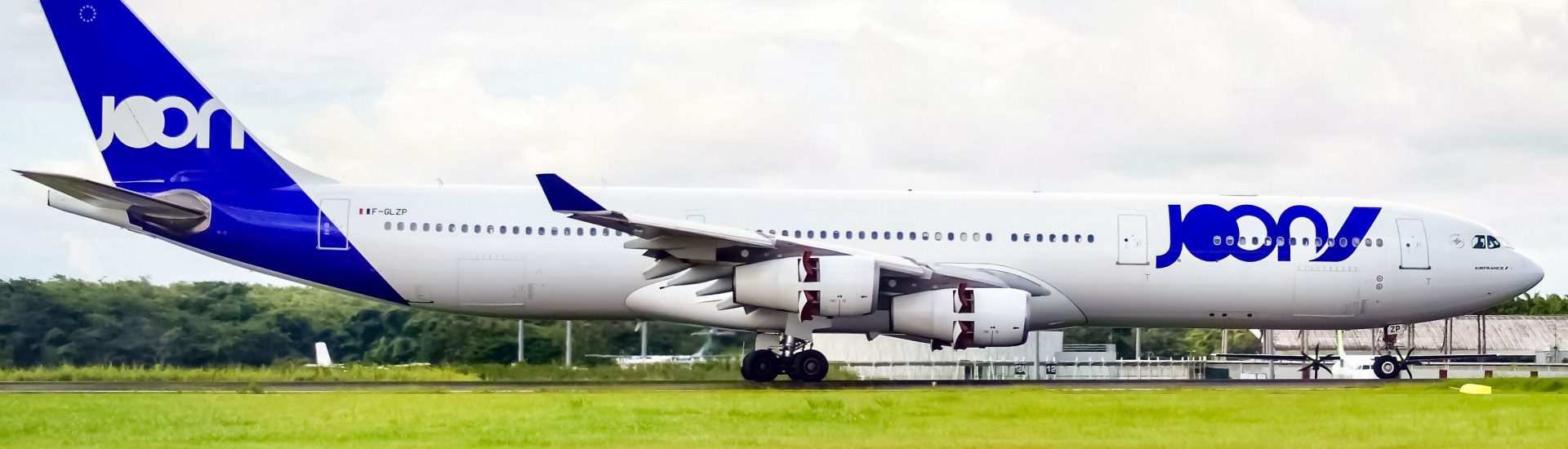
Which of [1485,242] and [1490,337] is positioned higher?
[1485,242]

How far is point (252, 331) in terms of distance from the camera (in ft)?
79.1

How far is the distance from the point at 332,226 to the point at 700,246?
17.3 ft

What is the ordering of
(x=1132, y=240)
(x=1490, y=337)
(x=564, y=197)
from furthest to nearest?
(x=1490, y=337), (x=1132, y=240), (x=564, y=197)

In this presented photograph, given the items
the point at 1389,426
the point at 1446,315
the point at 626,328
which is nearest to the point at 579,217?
the point at 626,328

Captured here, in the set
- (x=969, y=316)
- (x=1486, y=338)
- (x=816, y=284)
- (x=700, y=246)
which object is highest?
(x=700, y=246)

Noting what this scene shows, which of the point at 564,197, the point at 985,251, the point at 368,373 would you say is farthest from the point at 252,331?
the point at 985,251

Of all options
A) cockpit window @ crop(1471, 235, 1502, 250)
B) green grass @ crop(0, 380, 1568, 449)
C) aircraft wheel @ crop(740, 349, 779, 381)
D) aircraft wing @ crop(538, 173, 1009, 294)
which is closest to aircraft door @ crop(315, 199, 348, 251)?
aircraft wing @ crop(538, 173, 1009, 294)

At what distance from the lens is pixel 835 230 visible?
22.0 metres

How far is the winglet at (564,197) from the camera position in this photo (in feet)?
61.5

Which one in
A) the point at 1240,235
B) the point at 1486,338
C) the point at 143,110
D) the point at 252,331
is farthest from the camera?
the point at 1486,338

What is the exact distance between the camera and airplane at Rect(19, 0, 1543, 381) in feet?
71.1

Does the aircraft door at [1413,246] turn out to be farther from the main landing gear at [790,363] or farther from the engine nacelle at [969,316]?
the main landing gear at [790,363]

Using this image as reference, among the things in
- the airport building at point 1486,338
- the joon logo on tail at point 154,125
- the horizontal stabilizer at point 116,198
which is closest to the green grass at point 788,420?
the horizontal stabilizer at point 116,198

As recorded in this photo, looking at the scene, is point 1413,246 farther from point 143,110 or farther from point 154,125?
point 143,110
